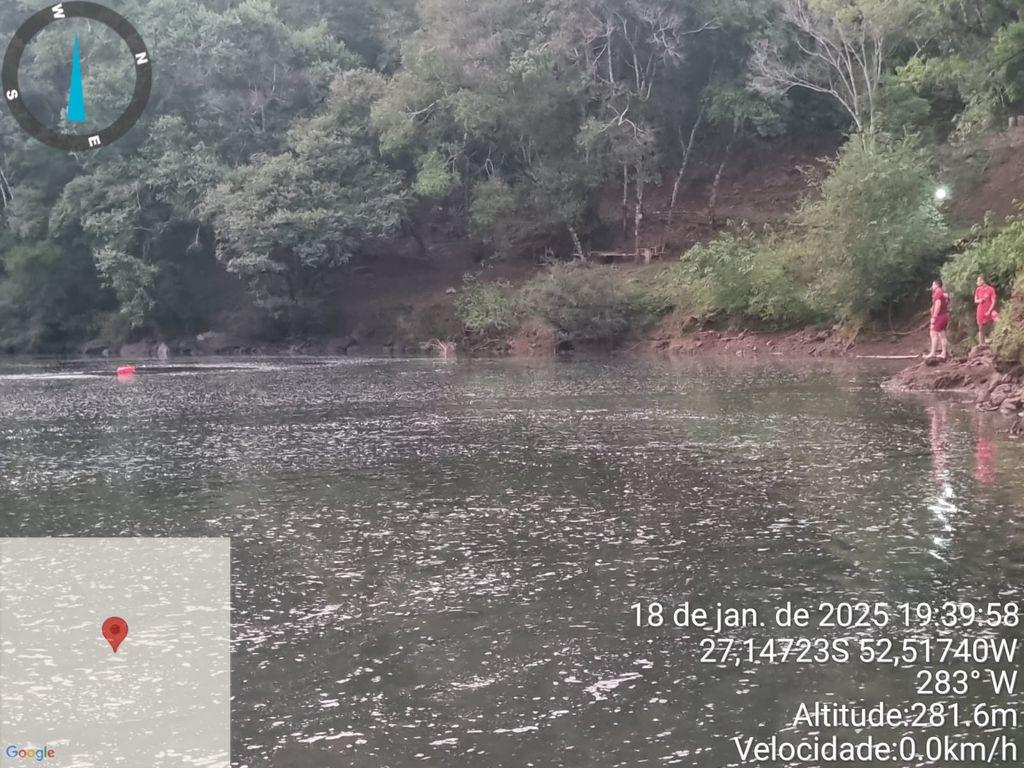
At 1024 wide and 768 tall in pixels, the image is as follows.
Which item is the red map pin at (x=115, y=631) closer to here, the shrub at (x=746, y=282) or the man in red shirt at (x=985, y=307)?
the man in red shirt at (x=985, y=307)

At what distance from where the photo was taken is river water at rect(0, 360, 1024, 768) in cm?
590

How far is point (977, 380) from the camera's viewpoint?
21.2 meters

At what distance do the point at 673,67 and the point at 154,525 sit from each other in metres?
44.1

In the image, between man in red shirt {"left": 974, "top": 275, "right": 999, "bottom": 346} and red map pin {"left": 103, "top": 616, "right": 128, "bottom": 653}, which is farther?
man in red shirt {"left": 974, "top": 275, "right": 999, "bottom": 346}

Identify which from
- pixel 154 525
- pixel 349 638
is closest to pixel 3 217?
pixel 154 525

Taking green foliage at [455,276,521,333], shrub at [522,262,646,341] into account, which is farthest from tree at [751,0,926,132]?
green foliage at [455,276,521,333]

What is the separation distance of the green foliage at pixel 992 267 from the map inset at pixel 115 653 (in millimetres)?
20166

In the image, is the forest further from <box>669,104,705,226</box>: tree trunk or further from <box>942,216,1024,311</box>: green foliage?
<box>942,216,1024,311</box>: green foliage

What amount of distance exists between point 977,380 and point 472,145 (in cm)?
3604

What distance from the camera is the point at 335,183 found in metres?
52.2

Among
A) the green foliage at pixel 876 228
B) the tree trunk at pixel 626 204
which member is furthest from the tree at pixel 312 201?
the green foliage at pixel 876 228

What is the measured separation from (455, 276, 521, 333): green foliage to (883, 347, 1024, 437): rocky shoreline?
25449 mm

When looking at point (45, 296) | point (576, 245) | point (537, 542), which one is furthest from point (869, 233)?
point (45, 296)

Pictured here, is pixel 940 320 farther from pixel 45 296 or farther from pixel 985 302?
pixel 45 296
